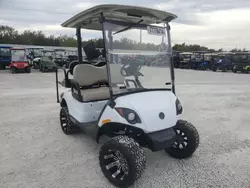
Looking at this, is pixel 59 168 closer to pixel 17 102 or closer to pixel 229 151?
pixel 229 151

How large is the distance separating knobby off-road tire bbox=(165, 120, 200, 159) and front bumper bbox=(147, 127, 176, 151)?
40 centimetres

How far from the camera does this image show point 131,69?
266 cm

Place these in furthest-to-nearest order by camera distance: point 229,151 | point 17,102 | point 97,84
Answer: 1. point 17,102
2. point 97,84
3. point 229,151

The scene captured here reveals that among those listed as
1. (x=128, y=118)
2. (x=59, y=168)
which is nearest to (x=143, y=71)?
(x=128, y=118)

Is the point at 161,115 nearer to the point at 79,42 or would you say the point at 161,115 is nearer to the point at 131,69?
the point at 131,69

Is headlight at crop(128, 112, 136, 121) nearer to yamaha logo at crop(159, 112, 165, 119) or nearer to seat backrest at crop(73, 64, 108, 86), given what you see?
yamaha logo at crop(159, 112, 165, 119)

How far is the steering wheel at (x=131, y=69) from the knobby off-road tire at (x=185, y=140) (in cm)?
80

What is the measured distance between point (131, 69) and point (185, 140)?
1.06m

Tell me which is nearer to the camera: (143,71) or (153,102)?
(153,102)

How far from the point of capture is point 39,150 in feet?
10.0

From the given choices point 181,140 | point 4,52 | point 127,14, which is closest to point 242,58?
point 181,140

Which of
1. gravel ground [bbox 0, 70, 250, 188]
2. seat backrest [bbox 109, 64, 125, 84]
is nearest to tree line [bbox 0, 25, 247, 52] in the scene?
gravel ground [bbox 0, 70, 250, 188]

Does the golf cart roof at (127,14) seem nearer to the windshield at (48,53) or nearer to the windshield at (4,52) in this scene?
the windshield at (4,52)

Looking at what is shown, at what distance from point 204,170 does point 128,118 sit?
3.66ft
